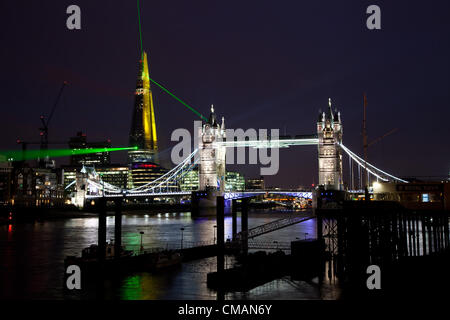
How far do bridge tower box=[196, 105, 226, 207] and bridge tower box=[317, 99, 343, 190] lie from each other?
64.5 ft

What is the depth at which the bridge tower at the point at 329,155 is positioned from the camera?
88750mm

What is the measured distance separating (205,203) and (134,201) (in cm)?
6349

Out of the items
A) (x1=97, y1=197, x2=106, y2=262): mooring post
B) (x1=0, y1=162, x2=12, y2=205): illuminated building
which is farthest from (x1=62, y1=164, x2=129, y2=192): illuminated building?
(x1=97, y1=197, x2=106, y2=262): mooring post

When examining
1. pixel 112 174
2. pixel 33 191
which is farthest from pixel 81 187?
pixel 112 174

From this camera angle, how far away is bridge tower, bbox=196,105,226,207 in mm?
98706

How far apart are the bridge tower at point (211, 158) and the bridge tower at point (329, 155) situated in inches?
774

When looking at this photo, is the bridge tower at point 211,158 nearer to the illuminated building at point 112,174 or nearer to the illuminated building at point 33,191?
the illuminated building at point 33,191

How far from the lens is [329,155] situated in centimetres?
8969

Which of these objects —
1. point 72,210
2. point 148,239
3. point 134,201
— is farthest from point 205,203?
point 134,201

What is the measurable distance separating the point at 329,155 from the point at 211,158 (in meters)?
22.8

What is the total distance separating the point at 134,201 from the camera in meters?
154

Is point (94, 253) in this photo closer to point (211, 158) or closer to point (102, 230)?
point (102, 230)

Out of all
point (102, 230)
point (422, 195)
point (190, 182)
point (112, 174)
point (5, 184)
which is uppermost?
point (112, 174)
